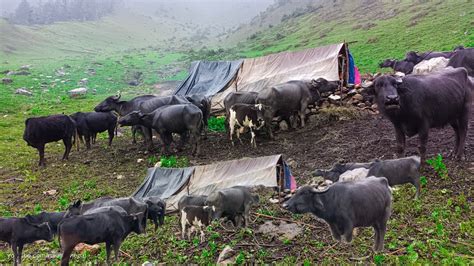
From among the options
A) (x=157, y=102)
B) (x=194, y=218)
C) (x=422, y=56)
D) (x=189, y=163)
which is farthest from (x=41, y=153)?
(x=422, y=56)

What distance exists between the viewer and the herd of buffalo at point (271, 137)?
6703 mm

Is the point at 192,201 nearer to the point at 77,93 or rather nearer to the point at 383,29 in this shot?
the point at 77,93

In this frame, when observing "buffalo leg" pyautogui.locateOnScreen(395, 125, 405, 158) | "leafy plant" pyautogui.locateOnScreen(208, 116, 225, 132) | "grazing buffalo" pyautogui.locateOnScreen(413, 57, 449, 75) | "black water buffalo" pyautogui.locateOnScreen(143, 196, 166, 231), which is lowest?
"leafy plant" pyautogui.locateOnScreen(208, 116, 225, 132)

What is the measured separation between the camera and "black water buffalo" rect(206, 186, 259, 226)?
8852 millimetres

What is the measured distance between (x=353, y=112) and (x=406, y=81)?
6119 mm

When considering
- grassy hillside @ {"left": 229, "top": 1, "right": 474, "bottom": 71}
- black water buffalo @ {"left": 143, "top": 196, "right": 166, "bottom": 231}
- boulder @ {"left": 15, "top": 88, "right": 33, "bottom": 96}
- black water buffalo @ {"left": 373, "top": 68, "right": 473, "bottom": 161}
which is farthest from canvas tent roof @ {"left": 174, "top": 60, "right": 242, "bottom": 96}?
boulder @ {"left": 15, "top": 88, "right": 33, "bottom": 96}

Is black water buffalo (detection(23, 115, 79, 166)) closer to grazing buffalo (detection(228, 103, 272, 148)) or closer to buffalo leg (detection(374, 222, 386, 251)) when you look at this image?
grazing buffalo (detection(228, 103, 272, 148))

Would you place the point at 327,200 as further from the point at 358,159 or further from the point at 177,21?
the point at 177,21

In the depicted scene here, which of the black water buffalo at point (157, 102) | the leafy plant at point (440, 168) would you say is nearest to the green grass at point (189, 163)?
the leafy plant at point (440, 168)

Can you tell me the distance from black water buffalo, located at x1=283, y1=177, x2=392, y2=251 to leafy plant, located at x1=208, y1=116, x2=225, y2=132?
38.9 feet

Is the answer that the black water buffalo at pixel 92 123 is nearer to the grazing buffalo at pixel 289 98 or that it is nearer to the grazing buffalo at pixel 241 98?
the grazing buffalo at pixel 241 98

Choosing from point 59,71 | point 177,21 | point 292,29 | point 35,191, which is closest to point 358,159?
point 35,191

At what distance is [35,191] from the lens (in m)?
13.3

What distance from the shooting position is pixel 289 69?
729 inches
